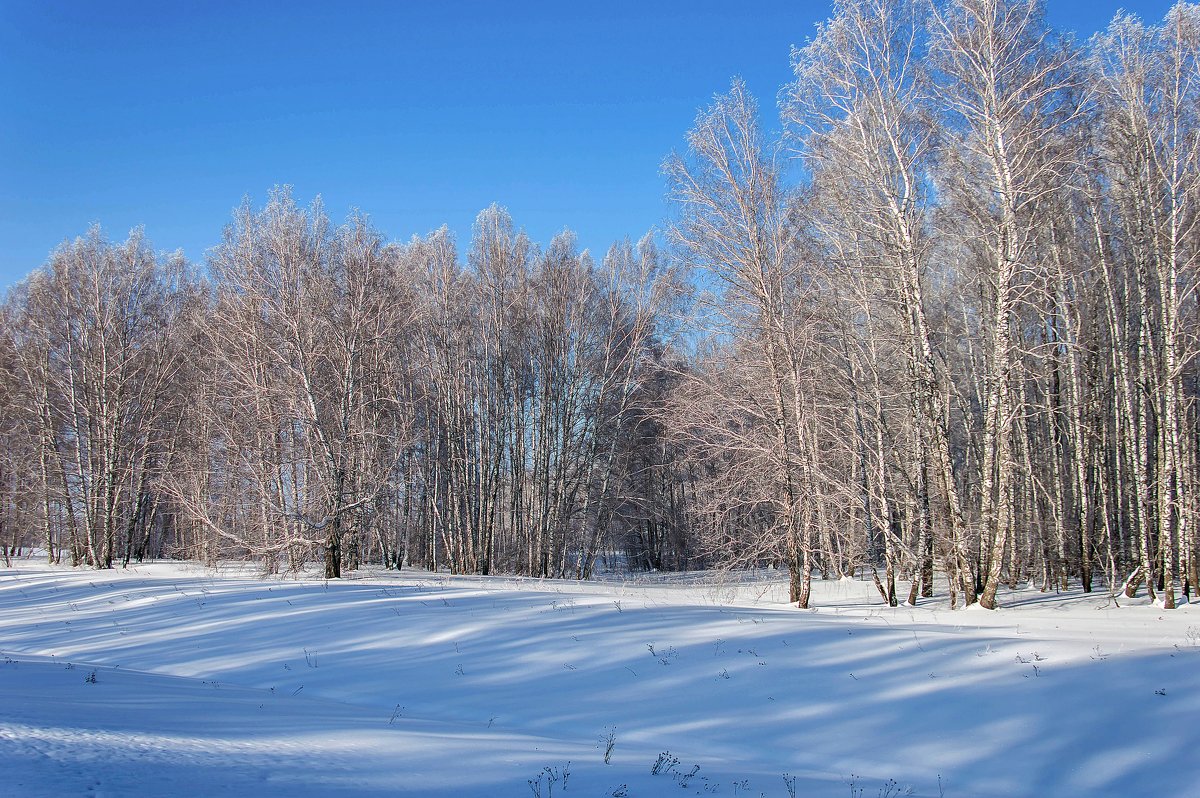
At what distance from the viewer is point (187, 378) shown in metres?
30.9

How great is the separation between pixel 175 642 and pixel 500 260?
67.6 ft

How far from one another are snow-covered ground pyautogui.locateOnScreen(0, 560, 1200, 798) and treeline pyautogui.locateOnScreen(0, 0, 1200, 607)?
4694 mm

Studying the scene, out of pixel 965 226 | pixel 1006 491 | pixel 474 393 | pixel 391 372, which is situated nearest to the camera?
pixel 1006 491

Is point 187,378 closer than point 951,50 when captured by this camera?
No

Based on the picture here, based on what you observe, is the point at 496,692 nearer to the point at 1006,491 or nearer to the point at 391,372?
the point at 1006,491

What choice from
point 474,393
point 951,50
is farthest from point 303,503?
point 951,50

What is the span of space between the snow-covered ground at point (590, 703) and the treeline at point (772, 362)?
185 inches

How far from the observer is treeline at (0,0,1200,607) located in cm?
1369

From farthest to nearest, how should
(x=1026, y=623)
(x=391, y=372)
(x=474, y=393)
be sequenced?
(x=474, y=393) < (x=391, y=372) < (x=1026, y=623)

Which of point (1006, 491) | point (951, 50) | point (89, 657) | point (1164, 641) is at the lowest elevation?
point (89, 657)

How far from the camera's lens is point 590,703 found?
7.17 metres

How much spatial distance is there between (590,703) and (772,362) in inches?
352

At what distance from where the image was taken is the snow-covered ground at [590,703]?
3.98 meters

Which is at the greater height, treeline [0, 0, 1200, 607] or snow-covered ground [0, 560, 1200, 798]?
treeline [0, 0, 1200, 607]
